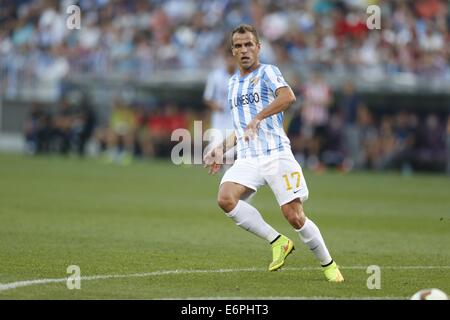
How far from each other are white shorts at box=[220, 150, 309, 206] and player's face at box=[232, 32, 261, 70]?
0.89m

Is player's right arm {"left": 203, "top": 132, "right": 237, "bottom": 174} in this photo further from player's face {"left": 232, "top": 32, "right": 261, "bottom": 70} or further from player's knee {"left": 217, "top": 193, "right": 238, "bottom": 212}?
player's face {"left": 232, "top": 32, "right": 261, "bottom": 70}

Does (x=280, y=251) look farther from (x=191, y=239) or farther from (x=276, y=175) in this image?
(x=191, y=239)

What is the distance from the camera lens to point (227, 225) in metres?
14.9

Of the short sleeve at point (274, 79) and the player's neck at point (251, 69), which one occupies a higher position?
the player's neck at point (251, 69)

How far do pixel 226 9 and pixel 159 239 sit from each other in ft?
72.7

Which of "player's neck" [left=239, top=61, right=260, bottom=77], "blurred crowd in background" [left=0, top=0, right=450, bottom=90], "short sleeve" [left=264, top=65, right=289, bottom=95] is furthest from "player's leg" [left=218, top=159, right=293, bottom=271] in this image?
"blurred crowd in background" [left=0, top=0, right=450, bottom=90]

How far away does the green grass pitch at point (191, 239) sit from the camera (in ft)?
28.4

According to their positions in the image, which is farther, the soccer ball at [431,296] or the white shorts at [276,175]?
the white shorts at [276,175]

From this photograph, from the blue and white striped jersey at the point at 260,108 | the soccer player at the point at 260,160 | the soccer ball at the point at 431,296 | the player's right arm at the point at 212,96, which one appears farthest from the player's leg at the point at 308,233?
the player's right arm at the point at 212,96

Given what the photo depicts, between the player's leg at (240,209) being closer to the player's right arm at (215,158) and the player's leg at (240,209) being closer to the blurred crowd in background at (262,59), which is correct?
the player's right arm at (215,158)

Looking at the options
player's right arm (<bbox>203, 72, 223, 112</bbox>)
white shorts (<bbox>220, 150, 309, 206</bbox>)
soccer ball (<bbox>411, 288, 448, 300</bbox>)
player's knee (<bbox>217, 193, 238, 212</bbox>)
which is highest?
player's right arm (<bbox>203, 72, 223, 112</bbox>)

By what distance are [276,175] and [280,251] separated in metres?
0.78

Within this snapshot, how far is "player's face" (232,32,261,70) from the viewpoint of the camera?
9.56 metres
